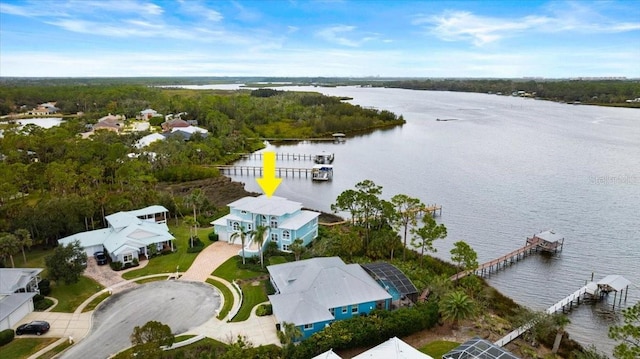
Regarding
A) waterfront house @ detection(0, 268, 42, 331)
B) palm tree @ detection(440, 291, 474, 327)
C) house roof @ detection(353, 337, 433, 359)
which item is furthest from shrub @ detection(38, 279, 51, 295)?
palm tree @ detection(440, 291, 474, 327)

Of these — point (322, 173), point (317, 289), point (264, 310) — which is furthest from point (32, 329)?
point (322, 173)

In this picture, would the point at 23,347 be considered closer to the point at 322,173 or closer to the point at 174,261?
the point at 174,261

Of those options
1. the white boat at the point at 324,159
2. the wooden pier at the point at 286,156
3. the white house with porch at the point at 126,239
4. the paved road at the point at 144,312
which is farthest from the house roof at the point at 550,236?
the wooden pier at the point at 286,156

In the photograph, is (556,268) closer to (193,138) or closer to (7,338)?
(7,338)

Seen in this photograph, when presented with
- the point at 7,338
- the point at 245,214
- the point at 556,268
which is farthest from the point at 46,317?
the point at 556,268

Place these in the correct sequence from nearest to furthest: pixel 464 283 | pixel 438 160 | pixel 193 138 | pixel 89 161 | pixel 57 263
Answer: pixel 57 263 < pixel 464 283 < pixel 89 161 < pixel 438 160 < pixel 193 138

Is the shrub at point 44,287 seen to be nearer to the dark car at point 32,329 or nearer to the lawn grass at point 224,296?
the dark car at point 32,329
